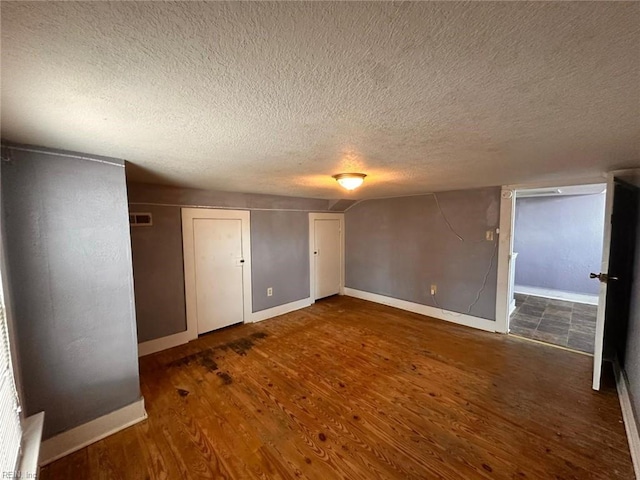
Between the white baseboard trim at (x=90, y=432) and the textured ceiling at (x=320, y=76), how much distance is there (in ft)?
6.06

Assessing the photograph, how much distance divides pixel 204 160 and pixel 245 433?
1.99m

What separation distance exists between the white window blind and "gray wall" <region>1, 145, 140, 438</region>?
0.39 metres

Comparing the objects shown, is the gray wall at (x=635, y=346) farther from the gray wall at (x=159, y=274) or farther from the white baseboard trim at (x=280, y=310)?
the gray wall at (x=159, y=274)

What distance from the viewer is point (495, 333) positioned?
3.50 meters

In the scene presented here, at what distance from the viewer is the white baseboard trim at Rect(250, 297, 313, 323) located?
4066 mm

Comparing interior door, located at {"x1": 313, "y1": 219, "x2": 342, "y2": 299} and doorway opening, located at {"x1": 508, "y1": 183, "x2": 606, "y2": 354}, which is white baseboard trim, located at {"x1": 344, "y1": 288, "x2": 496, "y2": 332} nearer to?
→ interior door, located at {"x1": 313, "y1": 219, "x2": 342, "y2": 299}

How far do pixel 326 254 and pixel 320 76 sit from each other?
173 inches

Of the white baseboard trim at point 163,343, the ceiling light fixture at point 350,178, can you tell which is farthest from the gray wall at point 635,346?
the white baseboard trim at point 163,343

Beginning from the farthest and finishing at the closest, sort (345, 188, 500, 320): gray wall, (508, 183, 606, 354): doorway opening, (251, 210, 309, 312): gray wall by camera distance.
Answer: (508, 183, 606, 354): doorway opening < (251, 210, 309, 312): gray wall < (345, 188, 500, 320): gray wall

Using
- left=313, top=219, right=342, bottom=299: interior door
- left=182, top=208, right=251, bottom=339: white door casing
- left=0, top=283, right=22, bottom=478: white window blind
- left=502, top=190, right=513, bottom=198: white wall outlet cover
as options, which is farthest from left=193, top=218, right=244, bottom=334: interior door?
left=502, top=190, right=513, bottom=198: white wall outlet cover

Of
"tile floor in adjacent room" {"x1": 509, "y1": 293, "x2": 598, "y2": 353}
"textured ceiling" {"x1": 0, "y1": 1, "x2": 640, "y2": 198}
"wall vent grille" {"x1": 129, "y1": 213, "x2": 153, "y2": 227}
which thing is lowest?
"tile floor in adjacent room" {"x1": 509, "y1": 293, "x2": 598, "y2": 353}

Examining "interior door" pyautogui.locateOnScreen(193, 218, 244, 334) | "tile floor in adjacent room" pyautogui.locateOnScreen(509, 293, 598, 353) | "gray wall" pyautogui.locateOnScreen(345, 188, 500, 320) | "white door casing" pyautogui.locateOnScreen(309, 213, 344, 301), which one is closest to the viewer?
"tile floor in adjacent room" pyautogui.locateOnScreen(509, 293, 598, 353)

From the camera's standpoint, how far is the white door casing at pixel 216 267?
11.0 ft

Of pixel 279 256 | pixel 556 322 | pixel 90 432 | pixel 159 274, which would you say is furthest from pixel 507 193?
pixel 90 432
